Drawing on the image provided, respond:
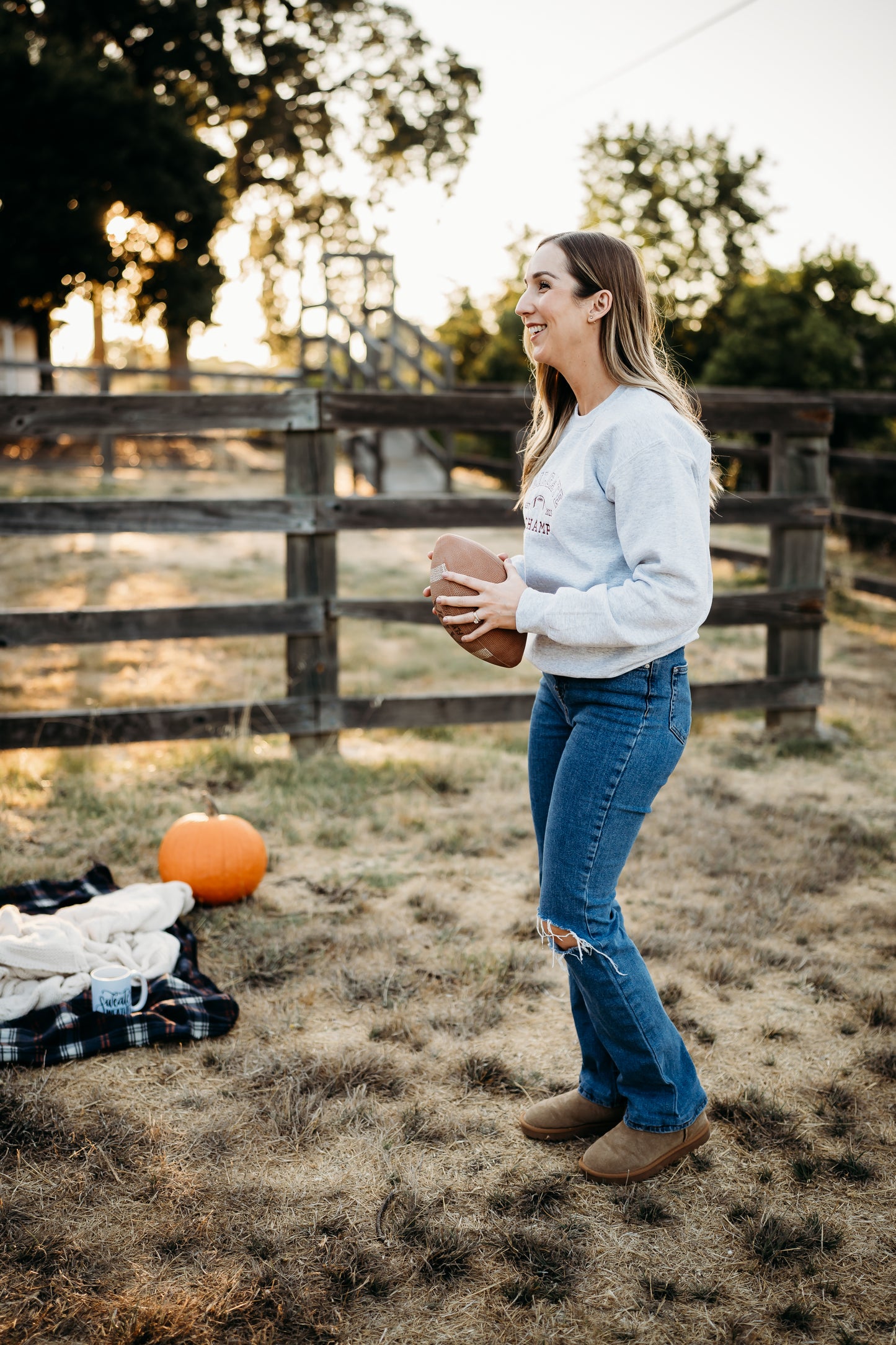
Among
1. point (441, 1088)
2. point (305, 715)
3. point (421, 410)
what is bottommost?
point (441, 1088)

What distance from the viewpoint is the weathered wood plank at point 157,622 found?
181 inches

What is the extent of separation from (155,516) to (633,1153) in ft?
11.5

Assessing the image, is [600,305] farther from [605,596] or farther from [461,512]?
[461,512]

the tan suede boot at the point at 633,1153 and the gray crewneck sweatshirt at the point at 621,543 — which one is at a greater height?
the gray crewneck sweatshirt at the point at 621,543

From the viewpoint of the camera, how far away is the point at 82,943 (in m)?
3.07

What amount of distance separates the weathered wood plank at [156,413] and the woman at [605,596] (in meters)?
2.84

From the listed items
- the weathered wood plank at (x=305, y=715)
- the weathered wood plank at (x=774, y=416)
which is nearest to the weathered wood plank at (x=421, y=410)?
the weathered wood plank at (x=774, y=416)

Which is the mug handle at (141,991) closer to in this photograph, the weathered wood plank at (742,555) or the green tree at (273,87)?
the weathered wood plank at (742,555)

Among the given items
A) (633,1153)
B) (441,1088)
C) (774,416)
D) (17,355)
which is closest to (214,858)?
(441,1088)

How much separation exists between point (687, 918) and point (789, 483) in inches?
113

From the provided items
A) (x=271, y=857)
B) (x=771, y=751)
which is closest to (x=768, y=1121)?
(x=271, y=857)

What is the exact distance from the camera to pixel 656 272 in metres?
22.0

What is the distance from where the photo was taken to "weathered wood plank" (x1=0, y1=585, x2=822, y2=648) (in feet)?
15.1

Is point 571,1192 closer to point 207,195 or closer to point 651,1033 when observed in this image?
point 651,1033
